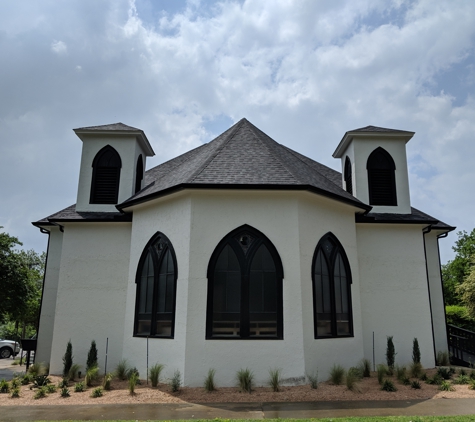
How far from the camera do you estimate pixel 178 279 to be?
12.0 meters

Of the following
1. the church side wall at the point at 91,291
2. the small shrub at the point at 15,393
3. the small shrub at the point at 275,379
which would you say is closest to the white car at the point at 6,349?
the church side wall at the point at 91,291

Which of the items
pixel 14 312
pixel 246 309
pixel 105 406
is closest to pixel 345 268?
pixel 246 309

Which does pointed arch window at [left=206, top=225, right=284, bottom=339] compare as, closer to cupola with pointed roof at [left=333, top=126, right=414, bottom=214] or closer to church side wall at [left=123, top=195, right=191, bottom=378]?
church side wall at [left=123, top=195, right=191, bottom=378]

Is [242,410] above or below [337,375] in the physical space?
below

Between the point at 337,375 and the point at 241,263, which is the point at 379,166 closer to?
the point at 241,263

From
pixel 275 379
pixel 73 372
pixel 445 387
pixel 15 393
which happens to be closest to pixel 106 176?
pixel 73 372

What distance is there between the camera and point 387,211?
54.3ft

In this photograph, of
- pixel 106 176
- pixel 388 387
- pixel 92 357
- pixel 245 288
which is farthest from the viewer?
pixel 106 176

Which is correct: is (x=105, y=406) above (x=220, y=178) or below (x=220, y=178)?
below

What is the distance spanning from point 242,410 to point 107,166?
11.0 metres

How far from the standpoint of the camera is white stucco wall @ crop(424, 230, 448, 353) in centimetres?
1592

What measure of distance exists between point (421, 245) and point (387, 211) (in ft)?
6.00

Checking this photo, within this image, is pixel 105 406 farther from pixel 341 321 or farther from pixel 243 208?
pixel 341 321

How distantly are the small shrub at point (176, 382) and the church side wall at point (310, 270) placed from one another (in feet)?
11.0
